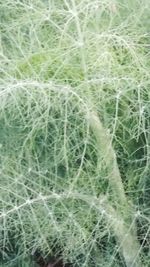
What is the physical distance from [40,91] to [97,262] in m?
0.55

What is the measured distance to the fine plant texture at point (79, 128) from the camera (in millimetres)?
1276

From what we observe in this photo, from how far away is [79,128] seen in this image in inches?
53.0

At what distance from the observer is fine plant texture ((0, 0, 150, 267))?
1.28 m

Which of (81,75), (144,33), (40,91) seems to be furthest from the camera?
(144,33)

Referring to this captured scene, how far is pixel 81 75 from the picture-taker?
1344 millimetres

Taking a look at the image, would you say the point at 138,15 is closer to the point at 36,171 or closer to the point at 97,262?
the point at 36,171

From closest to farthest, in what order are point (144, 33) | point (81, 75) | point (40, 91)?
point (40, 91) → point (81, 75) → point (144, 33)

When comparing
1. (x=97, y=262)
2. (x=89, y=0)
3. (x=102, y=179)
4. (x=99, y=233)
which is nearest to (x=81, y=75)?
(x=89, y=0)

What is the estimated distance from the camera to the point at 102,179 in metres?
1.40

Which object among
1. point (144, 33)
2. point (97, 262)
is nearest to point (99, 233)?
point (97, 262)

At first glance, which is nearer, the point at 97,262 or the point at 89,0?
the point at 89,0

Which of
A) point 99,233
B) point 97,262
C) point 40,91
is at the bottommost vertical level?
point 97,262

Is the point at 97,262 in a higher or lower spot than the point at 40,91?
lower

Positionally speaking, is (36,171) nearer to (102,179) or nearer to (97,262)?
(102,179)
